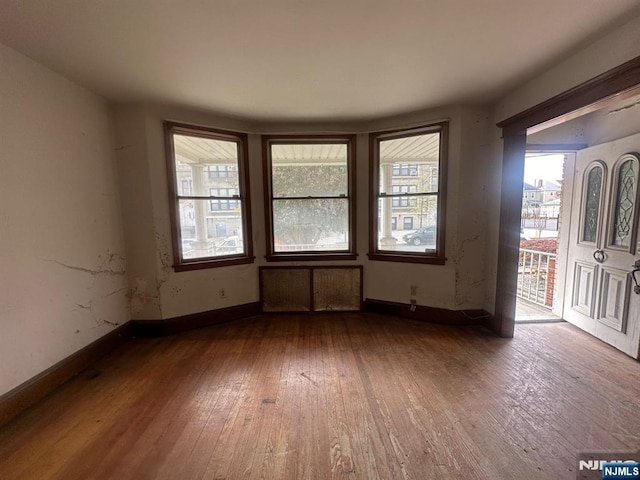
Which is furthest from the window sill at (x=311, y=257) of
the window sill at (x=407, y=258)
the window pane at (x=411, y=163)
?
the window pane at (x=411, y=163)

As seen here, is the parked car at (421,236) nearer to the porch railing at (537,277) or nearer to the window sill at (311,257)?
the window sill at (311,257)

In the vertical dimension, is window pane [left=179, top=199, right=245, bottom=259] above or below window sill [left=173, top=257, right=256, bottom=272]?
above

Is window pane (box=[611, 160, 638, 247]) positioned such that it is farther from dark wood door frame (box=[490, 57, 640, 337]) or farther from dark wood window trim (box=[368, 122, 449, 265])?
dark wood window trim (box=[368, 122, 449, 265])


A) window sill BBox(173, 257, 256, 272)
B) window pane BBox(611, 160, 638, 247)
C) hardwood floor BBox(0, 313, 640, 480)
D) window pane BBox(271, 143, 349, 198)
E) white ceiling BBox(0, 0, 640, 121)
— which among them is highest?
white ceiling BBox(0, 0, 640, 121)

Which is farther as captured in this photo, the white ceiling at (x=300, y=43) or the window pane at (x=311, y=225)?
the window pane at (x=311, y=225)

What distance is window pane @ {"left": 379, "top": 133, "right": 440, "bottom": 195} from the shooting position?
10.6 ft

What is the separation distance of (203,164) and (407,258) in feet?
8.67

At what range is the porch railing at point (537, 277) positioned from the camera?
3947mm

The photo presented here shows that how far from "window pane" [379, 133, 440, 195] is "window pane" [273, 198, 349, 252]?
2.02 feet

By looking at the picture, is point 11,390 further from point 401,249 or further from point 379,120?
point 379,120

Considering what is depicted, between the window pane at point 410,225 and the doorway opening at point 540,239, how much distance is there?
876 millimetres

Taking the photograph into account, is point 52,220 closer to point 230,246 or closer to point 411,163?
point 230,246

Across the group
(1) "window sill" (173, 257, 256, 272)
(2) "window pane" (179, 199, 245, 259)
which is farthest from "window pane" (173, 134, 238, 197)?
(1) "window sill" (173, 257, 256, 272)

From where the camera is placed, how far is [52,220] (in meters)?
2.16
